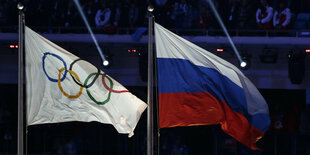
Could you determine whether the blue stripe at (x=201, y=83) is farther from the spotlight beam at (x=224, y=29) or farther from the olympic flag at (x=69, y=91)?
the spotlight beam at (x=224, y=29)

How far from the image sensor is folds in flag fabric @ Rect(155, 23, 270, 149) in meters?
11.6

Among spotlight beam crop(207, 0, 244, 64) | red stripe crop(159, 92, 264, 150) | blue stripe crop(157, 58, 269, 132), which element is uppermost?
spotlight beam crop(207, 0, 244, 64)

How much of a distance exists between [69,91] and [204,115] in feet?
8.16

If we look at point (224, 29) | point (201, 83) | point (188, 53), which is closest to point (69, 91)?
point (188, 53)

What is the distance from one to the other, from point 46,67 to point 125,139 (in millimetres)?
12980

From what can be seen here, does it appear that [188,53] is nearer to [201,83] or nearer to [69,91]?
[201,83]

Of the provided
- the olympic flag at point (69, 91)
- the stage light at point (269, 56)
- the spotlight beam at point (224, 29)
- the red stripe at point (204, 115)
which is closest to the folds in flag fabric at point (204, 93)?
the red stripe at point (204, 115)

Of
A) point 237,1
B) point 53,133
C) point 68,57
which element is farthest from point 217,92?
point 53,133

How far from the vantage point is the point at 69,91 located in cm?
1222

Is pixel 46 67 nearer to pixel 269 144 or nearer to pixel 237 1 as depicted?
pixel 237 1

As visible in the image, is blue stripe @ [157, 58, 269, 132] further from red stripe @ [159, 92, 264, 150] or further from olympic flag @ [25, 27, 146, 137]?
olympic flag @ [25, 27, 146, 137]

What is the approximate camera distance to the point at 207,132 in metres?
24.3

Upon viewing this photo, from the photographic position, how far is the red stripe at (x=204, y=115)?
11656 millimetres

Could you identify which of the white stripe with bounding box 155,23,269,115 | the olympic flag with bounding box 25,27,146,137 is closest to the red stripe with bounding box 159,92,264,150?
the white stripe with bounding box 155,23,269,115
